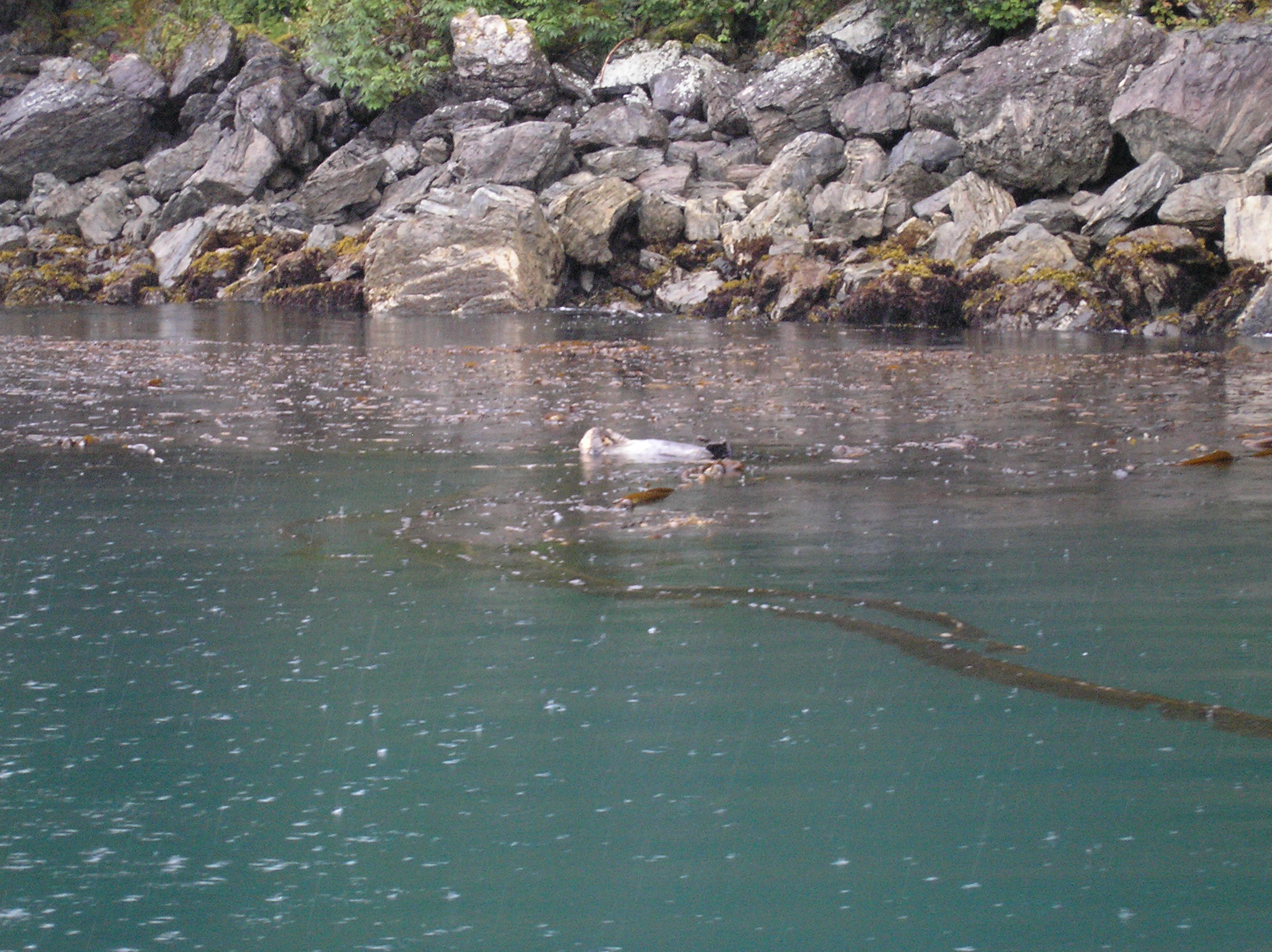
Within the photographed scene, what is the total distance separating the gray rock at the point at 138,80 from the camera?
107 feet

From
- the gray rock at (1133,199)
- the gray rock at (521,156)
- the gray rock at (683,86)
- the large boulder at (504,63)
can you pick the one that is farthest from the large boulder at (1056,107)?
the large boulder at (504,63)

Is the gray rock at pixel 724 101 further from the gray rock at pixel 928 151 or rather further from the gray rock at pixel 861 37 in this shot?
the gray rock at pixel 928 151

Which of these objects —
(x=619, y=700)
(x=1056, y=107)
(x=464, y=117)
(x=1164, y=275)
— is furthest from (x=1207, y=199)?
(x=464, y=117)

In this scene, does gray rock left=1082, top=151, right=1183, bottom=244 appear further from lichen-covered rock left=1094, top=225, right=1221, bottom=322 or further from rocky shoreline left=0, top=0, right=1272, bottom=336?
lichen-covered rock left=1094, top=225, right=1221, bottom=322

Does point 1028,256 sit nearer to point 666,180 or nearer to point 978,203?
point 978,203

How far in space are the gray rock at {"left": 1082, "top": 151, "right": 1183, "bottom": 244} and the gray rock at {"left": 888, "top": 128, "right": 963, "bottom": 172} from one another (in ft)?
13.3

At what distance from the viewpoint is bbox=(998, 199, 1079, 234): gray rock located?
60.7 ft

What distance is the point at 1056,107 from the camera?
65.3ft

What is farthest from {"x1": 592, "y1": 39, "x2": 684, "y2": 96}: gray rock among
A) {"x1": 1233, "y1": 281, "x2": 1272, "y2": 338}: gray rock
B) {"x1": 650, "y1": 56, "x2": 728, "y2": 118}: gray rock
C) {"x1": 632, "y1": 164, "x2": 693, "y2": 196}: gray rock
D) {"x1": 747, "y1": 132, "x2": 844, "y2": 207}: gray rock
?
{"x1": 1233, "y1": 281, "x2": 1272, "y2": 338}: gray rock

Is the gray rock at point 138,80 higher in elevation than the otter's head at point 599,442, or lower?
higher

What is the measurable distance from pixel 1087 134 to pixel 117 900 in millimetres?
19607

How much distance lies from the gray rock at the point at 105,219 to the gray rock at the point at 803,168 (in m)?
15.3

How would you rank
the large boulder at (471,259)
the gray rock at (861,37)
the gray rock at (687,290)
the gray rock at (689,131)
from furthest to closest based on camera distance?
the gray rock at (689,131) → the gray rock at (861,37) → the large boulder at (471,259) → the gray rock at (687,290)

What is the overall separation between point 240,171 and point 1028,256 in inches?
722
